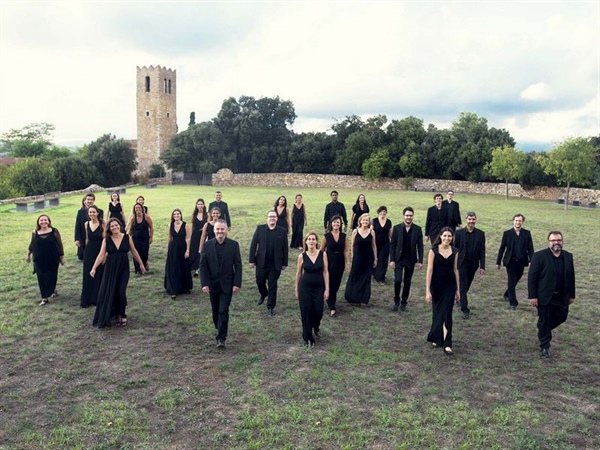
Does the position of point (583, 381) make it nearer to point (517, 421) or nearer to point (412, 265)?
point (517, 421)

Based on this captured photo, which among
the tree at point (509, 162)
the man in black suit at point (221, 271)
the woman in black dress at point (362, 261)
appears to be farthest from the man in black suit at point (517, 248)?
the tree at point (509, 162)

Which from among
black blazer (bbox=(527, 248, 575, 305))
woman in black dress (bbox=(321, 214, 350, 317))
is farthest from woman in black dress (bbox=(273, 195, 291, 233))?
black blazer (bbox=(527, 248, 575, 305))

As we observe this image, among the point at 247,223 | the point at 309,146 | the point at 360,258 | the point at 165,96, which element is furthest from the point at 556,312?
the point at 165,96

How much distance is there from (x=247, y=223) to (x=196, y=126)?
43304mm

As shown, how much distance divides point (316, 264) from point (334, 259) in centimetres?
170

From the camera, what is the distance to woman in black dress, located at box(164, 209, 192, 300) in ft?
32.6

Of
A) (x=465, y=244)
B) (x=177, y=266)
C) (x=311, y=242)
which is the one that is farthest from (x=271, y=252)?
(x=465, y=244)

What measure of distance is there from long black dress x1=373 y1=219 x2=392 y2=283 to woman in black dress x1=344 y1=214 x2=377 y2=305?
1450mm

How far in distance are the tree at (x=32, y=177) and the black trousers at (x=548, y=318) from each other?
4281cm

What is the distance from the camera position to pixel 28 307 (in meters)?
9.12

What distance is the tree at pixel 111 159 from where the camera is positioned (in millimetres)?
54938

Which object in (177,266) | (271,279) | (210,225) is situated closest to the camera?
(271,279)

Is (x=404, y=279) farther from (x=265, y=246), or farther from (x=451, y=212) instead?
(x=451, y=212)

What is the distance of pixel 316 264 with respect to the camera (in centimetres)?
737
